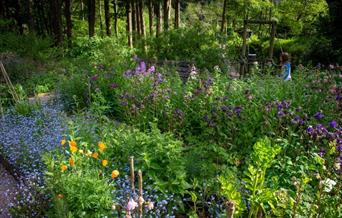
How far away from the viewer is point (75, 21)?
25.2 m

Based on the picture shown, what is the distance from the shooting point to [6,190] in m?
4.36

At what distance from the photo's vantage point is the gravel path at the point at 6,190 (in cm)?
384

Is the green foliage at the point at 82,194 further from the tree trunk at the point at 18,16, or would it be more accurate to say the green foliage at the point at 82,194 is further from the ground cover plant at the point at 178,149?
the tree trunk at the point at 18,16

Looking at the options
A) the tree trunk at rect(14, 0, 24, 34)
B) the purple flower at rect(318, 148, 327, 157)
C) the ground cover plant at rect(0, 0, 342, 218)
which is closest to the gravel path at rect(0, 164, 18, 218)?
the ground cover plant at rect(0, 0, 342, 218)

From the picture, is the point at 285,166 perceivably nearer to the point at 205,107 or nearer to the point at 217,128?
the point at 217,128

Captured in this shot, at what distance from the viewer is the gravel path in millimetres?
3844

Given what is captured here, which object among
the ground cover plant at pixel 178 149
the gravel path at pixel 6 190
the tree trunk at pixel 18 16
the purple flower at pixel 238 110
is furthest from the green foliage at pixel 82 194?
the tree trunk at pixel 18 16

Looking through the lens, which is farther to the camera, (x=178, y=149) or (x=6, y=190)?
(x=6, y=190)

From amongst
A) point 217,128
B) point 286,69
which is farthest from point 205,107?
point 286,69

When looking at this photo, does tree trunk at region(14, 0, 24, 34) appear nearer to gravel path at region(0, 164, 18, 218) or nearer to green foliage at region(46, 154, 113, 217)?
gravel path at region(0, 164, 18, 218)

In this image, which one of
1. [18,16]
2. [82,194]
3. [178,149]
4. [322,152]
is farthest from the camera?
[18,16]

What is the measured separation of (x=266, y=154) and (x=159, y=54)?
44.2ft

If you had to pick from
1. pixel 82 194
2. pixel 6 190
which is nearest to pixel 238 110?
pixel 82 194

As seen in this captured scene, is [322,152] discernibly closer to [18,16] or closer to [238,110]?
[238,110]
